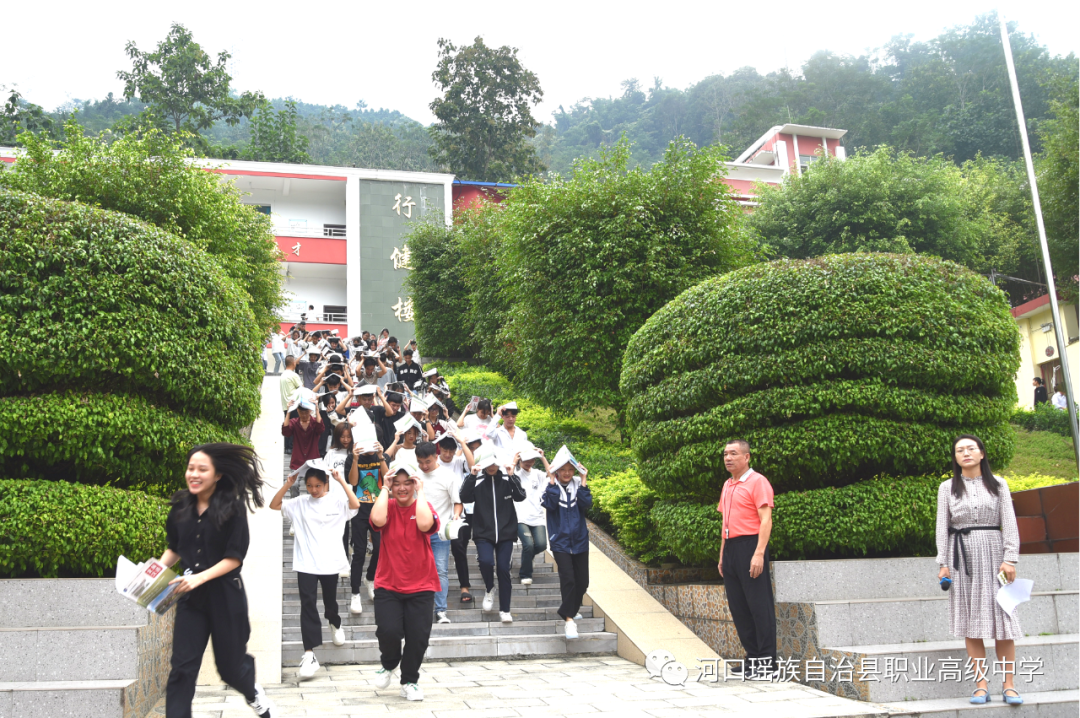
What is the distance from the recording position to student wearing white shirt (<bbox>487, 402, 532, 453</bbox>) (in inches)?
416

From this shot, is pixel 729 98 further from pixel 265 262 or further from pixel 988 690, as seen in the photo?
pixel 988 690

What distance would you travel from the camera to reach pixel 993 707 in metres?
5.86

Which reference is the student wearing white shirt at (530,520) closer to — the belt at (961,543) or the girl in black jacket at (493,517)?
the girl in black jacket at (493,517)

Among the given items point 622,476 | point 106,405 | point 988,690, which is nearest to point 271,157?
point 622,476

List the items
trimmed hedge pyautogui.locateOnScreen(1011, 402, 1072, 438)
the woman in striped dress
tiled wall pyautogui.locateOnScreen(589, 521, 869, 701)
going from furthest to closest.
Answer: trimmed hedge pyautogui.locateOnScreen(1011, 402, 1072, 438) → tiled wall pyautogui.locateOnScreen(589, 521, 869, 701) → the woman in striped dress

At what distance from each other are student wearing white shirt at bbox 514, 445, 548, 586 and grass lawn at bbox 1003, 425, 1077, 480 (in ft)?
36.6

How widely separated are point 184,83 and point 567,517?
43.1 metres

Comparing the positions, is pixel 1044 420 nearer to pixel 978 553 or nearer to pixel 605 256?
pixel 605 256

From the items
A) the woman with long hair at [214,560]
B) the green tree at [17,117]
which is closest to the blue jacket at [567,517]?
the woman with long hair at [214,560]

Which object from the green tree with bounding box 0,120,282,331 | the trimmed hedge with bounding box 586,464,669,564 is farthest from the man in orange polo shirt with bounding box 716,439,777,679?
the green tree with bounding box 0,120,282,331

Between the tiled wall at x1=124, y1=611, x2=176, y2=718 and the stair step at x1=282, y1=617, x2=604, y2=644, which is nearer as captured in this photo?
the tiled wall at x1=124, y1=611, x2=176, y2=718

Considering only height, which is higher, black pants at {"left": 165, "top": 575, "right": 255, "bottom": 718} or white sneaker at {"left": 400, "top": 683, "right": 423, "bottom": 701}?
black pants at {"left": 165, "top": 575, "right": 255, "bottom": 718}

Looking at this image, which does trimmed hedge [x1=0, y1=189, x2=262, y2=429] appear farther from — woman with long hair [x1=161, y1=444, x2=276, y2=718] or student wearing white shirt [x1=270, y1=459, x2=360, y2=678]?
woman with long hair [x1=161, y1=444, x2=276, y2=718]

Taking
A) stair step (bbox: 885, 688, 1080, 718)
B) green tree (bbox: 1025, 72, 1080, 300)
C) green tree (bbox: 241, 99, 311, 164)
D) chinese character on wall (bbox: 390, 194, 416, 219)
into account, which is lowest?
stair step (bbox: 885, 688, 1080, 718)
